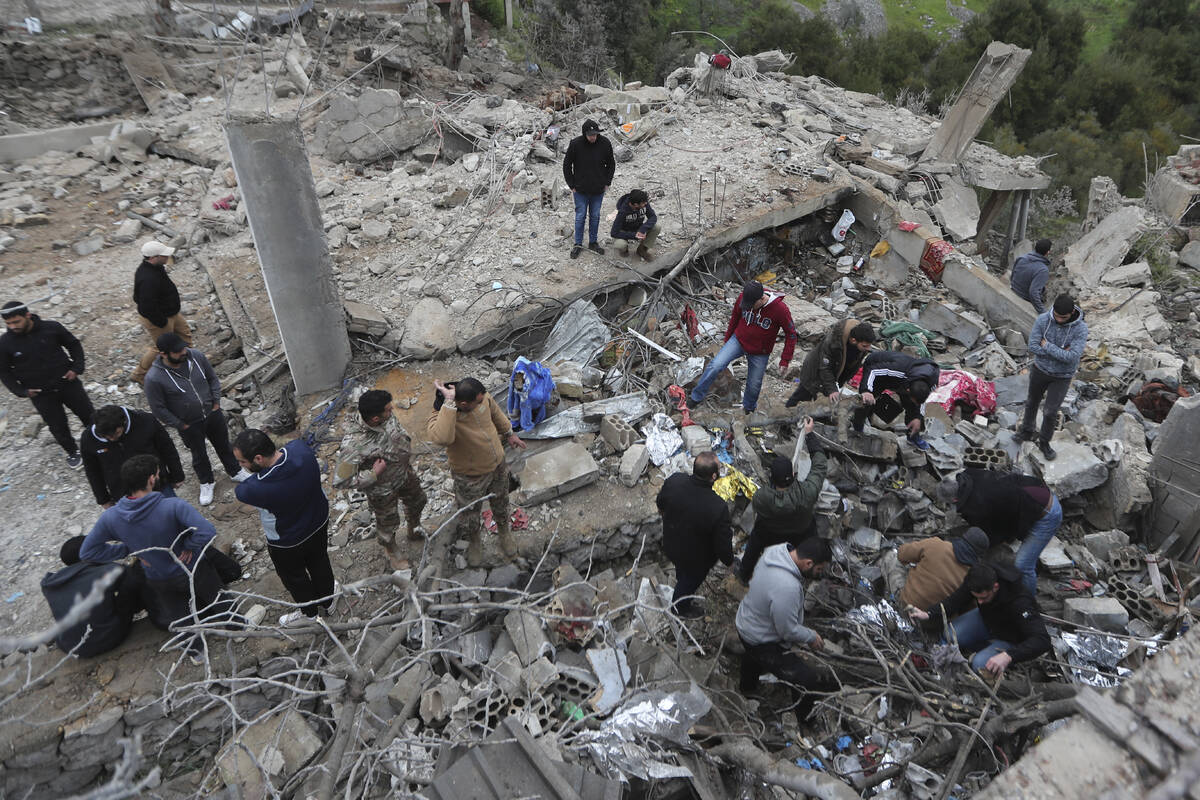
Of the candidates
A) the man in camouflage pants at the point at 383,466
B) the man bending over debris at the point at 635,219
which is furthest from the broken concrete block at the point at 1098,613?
the man bending over debris at the point at 635,219

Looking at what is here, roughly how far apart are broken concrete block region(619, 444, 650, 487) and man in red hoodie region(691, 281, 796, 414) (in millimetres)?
1089

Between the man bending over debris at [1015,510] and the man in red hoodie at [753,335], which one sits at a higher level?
the man in red hoodie at [753,335]

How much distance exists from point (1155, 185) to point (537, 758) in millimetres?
12975

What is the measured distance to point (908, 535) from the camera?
5.77 metres

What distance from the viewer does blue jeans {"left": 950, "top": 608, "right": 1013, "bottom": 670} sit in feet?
14.3

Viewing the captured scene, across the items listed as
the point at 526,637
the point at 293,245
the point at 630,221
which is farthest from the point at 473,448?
the point at 630,221

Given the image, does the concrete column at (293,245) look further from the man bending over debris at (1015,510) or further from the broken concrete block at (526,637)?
the man bending over debris at (1015,510)

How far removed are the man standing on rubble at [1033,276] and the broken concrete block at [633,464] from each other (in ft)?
16.5

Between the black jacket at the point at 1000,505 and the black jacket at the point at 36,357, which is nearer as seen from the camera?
the black jacket at the point at 1000,505

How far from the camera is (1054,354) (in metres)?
5.56

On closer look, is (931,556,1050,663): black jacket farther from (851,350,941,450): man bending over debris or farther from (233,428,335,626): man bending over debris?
(233,428,335,626): man bending over debris

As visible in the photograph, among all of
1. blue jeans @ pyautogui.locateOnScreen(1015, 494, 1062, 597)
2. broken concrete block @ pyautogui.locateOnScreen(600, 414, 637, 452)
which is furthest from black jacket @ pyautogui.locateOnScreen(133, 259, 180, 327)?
blue jeans @ pyautogui.locateOnScreen(1015, 494, 1062, 597)

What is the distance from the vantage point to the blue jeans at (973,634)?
434 centimetres

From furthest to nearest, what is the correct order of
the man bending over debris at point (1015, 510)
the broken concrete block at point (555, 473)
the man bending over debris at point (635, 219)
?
the man bending over debris at point (635, 219), the broken concrete block at point (555, 473), the man bending over debris at point (1015, 510)
